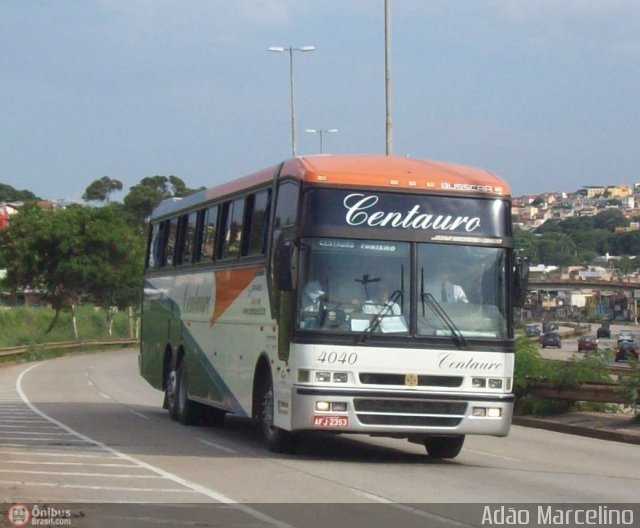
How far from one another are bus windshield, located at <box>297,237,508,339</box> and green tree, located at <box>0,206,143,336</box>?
54194 millimetres

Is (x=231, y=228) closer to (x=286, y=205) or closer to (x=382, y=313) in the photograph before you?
(x=286, y=205)

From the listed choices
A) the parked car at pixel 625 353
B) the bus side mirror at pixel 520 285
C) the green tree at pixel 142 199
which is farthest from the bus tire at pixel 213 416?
the green tree at pixel 142 199

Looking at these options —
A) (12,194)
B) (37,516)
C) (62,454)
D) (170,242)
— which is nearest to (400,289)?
(62,454)

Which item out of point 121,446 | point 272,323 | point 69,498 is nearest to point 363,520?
point 69,498

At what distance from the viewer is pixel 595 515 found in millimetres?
11133

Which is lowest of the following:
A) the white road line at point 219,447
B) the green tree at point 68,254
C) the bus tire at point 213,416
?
the white road line at point 219,447

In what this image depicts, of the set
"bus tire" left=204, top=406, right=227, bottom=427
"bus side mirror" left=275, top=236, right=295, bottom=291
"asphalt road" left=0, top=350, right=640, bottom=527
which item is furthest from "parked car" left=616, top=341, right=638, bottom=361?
"bus side mirror" left=275, top=236, right=295, bottom=291

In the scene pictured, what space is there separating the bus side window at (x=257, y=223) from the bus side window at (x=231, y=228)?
382mm

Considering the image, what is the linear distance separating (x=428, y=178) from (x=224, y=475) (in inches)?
171

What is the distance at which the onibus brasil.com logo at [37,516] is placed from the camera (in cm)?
1011

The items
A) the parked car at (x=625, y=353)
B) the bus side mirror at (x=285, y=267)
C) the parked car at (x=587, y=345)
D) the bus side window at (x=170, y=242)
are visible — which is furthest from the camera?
the parked car at (x=587, y=345)

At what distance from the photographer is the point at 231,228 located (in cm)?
1827

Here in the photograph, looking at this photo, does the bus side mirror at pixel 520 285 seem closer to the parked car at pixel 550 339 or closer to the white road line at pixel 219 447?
the white road line at pixel 219 447

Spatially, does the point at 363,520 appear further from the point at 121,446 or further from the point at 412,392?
the point at 121,446
